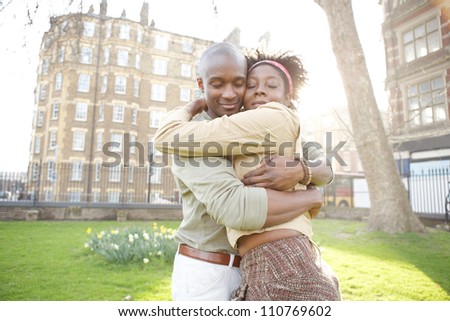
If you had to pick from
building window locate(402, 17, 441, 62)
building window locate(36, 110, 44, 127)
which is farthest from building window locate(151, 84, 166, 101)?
building window locate(402, 17, 441, 62)

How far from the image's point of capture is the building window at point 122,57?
83.3 feet

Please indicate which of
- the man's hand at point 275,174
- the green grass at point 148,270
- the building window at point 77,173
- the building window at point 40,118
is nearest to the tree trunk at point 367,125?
the green grass at point 148,270

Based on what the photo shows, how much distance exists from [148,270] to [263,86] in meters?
3.76

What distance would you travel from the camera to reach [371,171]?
6.35 m

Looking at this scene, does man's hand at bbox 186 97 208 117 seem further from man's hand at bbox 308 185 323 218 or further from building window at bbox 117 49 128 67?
building window at bbox 117 49 128 67

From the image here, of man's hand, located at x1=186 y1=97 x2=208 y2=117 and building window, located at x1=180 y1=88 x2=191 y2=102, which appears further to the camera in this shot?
building window, located at x1=180 y1=88 x2=191 y2=102

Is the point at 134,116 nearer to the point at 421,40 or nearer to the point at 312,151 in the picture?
the point at 421,40

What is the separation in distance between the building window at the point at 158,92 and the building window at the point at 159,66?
110 cm

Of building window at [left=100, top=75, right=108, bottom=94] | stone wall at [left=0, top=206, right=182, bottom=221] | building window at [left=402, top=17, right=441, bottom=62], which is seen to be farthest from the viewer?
building window at [left=100, top=75, right=108, bottom=94]

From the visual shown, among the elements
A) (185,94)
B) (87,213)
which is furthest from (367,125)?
(185,94)

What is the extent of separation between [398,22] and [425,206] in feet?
13.5

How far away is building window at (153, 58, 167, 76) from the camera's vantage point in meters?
27.4

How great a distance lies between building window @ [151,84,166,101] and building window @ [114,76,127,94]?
2.42m

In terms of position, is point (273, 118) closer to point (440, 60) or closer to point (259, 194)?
point (259, 194)
